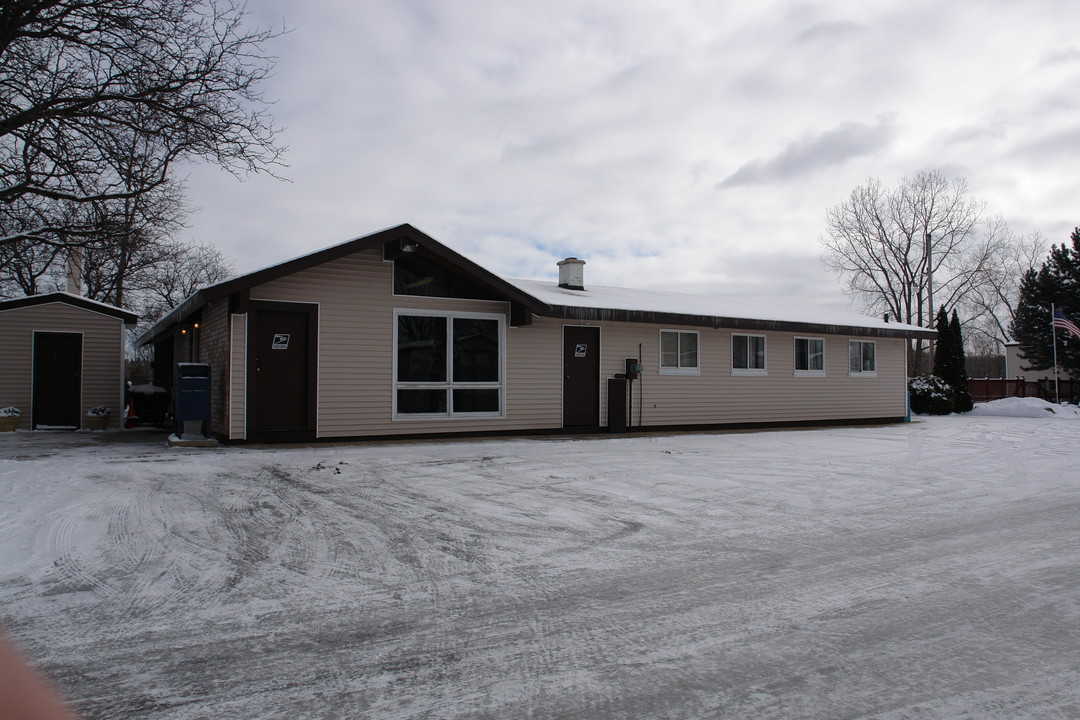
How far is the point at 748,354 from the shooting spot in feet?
54.2

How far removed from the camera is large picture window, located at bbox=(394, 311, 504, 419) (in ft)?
41.1

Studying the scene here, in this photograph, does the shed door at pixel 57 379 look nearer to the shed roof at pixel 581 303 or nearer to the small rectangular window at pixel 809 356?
the shed roof at pixel 581 303

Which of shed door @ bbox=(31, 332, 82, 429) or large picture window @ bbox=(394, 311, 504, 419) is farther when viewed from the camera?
shed door @ bbox=(31, 332, 82, 429)

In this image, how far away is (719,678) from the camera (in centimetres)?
312

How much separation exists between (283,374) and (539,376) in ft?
15.7

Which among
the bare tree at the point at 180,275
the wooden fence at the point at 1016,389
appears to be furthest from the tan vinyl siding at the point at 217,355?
the wooden fence at the point at 1016,389

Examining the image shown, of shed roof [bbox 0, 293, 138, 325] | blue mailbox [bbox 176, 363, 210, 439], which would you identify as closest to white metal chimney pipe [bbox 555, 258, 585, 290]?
blue mailbox [bbox 176, 363, 210, 439]

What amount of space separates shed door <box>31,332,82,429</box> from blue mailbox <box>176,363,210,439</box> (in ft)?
20.1

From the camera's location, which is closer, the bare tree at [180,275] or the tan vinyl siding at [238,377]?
the tan vinyl siding at [238,377]

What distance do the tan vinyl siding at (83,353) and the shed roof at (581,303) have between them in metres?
1.10

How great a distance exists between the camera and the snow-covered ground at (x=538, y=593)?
2.98 m

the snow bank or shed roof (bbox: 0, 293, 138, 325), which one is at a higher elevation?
shed roof (bbox: 0, 293, 138, 325)

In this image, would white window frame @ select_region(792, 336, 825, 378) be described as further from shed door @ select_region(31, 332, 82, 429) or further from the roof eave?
shed door @ select_region(31, 332, 82, 429)

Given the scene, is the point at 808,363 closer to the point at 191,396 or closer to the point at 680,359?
the point at 680,359
